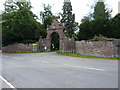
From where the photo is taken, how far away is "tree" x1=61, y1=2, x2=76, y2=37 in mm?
53406

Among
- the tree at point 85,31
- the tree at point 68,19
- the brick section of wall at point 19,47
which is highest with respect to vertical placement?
the tree at point 68,19

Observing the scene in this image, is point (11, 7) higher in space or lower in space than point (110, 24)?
higher

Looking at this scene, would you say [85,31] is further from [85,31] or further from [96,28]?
[96,28]

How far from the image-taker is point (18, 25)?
1296 inches

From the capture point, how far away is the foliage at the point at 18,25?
33.0 m

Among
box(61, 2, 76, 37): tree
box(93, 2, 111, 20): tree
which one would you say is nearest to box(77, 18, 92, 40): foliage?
box(93, 2, 111, 20): tree

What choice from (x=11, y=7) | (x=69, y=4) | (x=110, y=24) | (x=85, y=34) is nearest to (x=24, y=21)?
(x=11, y=7)

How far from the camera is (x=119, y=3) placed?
105 feet

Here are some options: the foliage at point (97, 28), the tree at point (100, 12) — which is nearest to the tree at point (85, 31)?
the foliage at point (97, 28)

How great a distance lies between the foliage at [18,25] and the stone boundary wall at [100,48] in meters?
18.1

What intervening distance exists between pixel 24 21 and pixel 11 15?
363cm

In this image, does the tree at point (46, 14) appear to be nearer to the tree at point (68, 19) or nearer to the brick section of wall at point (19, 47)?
the tree at point (68, 19)

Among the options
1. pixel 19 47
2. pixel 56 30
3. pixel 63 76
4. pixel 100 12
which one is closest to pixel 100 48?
pixel 63 76

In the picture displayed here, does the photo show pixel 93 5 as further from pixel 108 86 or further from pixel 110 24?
pixel 108 86
